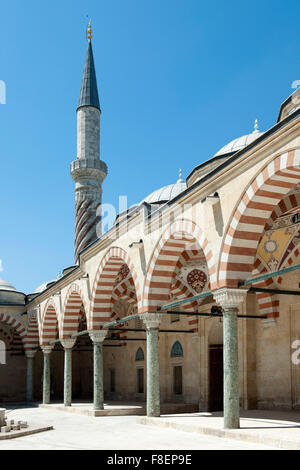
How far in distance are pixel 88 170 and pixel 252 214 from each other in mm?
16256

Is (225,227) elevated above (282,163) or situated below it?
below

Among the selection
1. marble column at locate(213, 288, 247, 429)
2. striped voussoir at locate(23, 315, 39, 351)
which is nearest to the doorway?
marble column at locate(213, 288, 247, 429)

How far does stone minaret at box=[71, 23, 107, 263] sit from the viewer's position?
76.4 feet

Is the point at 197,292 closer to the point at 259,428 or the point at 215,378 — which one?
the point at 215,378

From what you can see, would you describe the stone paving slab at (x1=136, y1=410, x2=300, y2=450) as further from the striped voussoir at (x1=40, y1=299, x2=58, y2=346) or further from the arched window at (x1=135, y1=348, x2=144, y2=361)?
the striped voussoir at (x1=40, y1=299, x2=58, y2=346)

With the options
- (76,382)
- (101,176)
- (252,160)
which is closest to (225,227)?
(252,160)

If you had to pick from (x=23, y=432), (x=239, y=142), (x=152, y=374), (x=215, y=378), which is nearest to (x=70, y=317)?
(x=215, y=378)

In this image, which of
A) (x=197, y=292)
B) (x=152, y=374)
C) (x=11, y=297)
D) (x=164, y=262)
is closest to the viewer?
(x=164, y=262)

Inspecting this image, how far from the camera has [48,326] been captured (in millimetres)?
19031

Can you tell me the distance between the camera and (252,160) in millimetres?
7777

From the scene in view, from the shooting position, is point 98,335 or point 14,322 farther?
point 14,322

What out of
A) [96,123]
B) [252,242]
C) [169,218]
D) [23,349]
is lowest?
[23,349]
